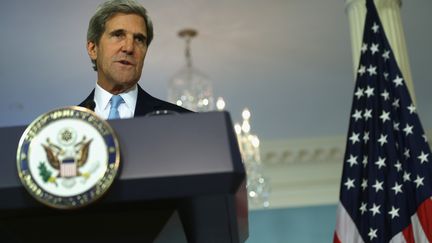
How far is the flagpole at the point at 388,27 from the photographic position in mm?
4977

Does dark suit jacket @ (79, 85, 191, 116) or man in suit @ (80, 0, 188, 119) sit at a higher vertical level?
man in suit @ (80, 0, 188, 119)

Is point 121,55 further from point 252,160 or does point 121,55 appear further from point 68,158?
point 252,160

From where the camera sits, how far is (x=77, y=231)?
0.79 metres

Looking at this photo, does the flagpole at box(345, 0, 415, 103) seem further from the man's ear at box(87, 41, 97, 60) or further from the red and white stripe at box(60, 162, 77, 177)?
the red and white stripe at box(60, 162, 77, 177)

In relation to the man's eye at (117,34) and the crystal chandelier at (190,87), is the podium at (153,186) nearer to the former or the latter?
the man's eye at (117,34)

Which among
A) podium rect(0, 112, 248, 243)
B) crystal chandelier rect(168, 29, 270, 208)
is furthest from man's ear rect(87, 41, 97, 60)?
crystal chandelier rect(168, 29, 270, 208)

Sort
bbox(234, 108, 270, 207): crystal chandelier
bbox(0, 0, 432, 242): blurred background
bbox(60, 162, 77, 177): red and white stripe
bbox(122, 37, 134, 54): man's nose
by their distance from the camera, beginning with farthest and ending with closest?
bbox(234, 108, 270, 207): crystal chandelier
bbox(0, 0, 432, 242): blurred background
bbox(122, 37, 134, 54): man's nose
bbox(60, 162, 77, 177): red and white stripe

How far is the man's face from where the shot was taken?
3.33ft

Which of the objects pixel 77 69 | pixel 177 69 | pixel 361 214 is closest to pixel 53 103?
pixel 77 69

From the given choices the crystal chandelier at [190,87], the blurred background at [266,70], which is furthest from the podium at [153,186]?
the crystal chandelier at [190,87]

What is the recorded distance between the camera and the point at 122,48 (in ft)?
3.31

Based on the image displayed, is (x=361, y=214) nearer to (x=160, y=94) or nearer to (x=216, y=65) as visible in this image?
(x=216, y=65)

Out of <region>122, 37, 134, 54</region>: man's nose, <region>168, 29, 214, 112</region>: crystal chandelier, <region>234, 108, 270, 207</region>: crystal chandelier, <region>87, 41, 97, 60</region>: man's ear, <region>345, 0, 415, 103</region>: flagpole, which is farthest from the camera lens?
<region>234, 108, 270, 207</region>: crystal chandelier

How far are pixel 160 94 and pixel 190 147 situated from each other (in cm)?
802
